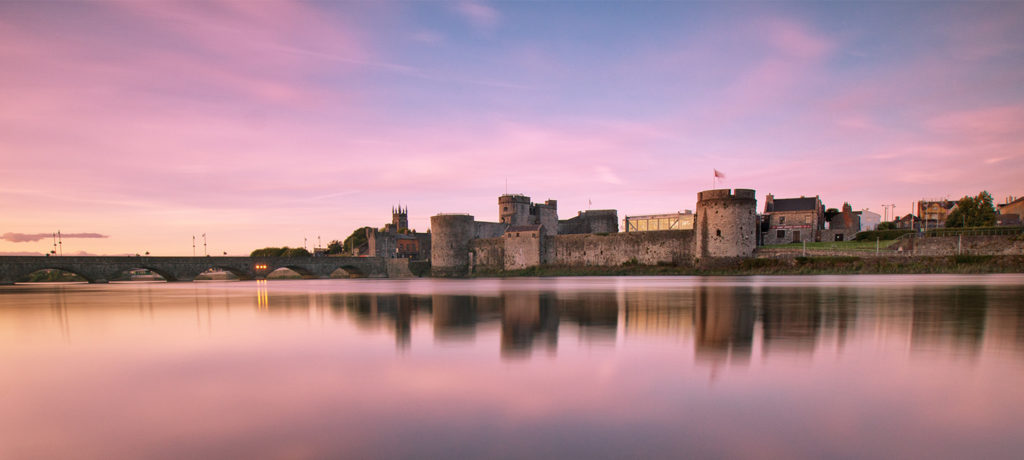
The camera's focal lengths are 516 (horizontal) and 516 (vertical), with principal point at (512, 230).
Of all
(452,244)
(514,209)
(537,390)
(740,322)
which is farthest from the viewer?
(514,209)

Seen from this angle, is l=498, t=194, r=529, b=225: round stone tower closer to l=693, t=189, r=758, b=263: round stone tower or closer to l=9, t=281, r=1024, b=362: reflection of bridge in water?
l=693, t=189, r=758, b=263: round stone tower

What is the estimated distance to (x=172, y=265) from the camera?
41.7 m

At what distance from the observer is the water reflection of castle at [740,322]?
705cm

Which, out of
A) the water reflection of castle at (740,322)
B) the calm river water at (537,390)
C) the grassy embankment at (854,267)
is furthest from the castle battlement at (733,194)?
the calm river water at (537,390)

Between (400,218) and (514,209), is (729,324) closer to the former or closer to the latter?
(514,209)

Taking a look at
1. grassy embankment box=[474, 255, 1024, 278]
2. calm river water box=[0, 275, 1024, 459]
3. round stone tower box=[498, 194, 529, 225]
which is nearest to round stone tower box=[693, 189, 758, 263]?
grassy embankment box=[474, 255, 1024, 278]

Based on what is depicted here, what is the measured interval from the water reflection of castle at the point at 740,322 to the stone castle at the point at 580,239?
21.6m

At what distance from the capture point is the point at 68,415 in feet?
15.0

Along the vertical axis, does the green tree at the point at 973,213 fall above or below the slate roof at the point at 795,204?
below

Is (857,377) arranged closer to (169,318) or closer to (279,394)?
(279,394)

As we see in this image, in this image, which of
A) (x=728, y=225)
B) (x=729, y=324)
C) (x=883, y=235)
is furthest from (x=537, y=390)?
(x=883, y=235)

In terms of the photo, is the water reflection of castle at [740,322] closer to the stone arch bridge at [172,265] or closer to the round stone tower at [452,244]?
the stone arch bridge at [172,265]

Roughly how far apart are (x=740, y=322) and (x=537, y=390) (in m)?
5.93

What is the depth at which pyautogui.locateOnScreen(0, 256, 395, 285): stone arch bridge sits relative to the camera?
35.0 meters
